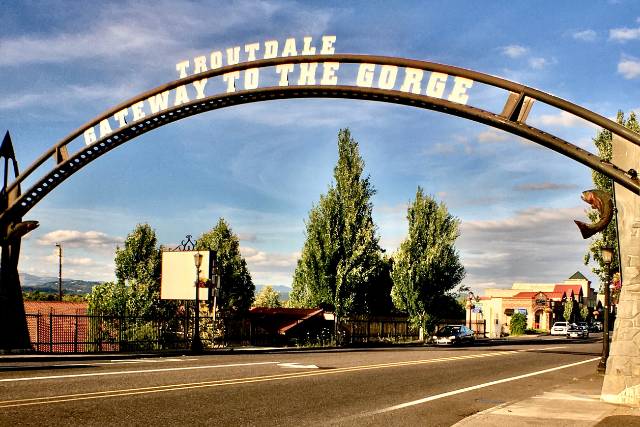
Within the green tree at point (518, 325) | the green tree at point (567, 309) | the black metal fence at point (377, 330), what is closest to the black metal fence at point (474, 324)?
the green tree at point (518, 325)

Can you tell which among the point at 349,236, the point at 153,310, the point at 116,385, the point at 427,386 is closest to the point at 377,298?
the point at 349,236

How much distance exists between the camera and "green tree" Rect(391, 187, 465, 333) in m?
48.1

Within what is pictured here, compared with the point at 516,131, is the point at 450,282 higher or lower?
lower

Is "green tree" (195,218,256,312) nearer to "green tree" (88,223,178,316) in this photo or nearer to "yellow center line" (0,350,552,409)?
"green tree" (88,223,178,316)

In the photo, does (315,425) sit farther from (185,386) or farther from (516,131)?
(516,131)

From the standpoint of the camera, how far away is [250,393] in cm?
1167

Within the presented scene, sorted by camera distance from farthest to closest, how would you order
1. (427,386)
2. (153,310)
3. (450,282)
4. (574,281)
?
(574,281) → (153,310) → (450,282) → (427,386)

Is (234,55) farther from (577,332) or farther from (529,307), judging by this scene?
(529,307)

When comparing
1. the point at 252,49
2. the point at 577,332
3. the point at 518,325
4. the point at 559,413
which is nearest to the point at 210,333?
the point at 252,49

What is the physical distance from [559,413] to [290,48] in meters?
11.2

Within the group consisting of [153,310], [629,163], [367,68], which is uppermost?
[367,68]

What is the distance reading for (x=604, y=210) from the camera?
1246cm

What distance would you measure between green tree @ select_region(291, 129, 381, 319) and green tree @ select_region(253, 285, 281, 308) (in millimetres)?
34742

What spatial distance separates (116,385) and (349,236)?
1363 inches
